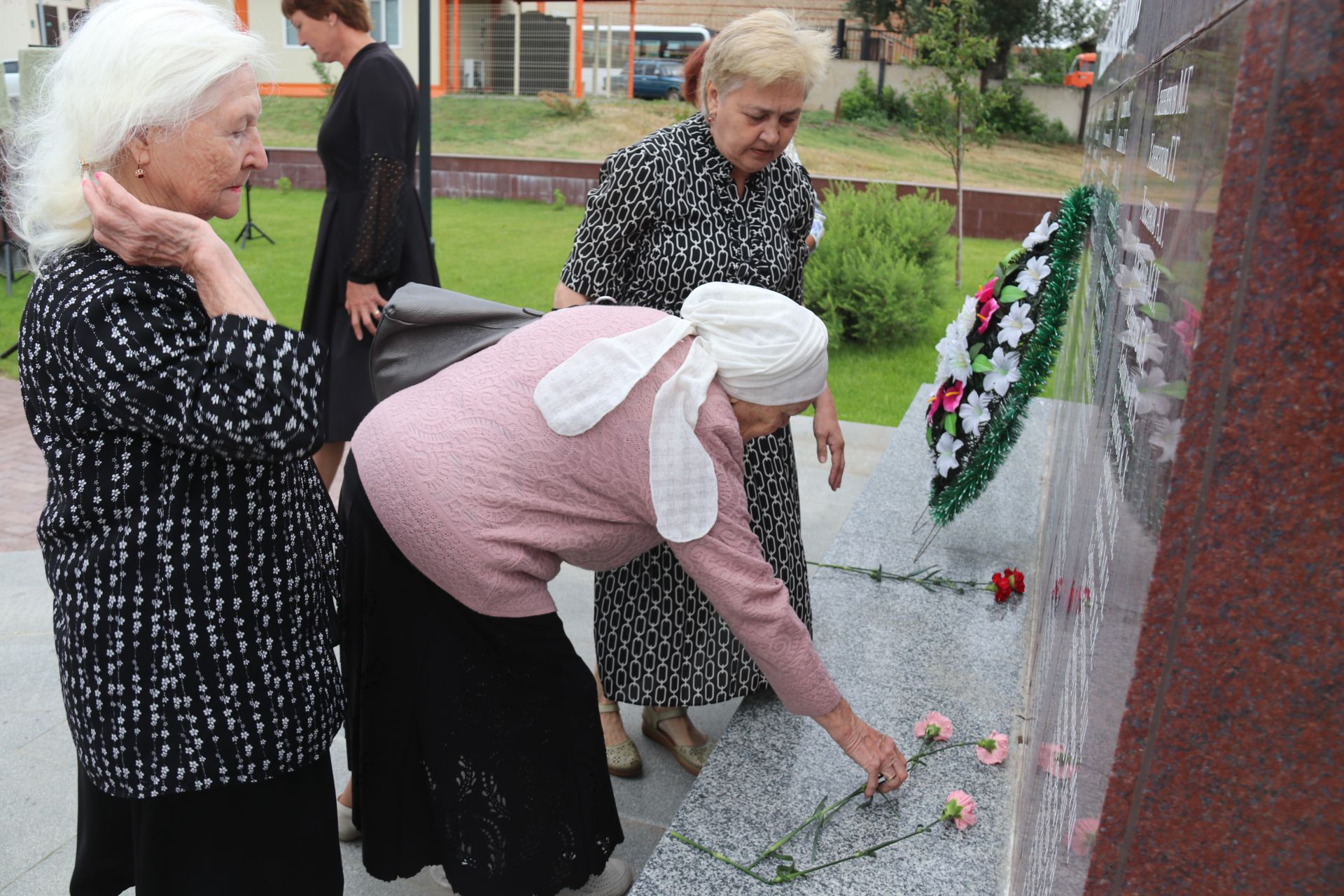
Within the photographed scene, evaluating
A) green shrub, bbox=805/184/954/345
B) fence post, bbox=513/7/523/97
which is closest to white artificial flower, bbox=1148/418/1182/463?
green shrub, bbox=805/184/954/345

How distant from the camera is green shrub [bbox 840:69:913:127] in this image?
27.5 meters

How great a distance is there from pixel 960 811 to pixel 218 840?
1355 millimetres

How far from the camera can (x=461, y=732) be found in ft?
7.18

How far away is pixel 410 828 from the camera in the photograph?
2.28 meters

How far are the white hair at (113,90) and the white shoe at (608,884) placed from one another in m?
1.67

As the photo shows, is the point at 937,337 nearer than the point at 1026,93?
Yes

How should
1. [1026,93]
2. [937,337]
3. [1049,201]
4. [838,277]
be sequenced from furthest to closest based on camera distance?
[1026,93] < [1049,201] < [937,337] < [838,277]

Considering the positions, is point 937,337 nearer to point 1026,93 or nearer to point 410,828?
point 410,828

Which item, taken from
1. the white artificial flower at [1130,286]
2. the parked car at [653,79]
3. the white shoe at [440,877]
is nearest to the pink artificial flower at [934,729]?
the white shoe at [440,877]

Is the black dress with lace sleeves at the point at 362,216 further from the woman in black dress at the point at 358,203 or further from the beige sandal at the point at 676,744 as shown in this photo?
the beige sandal at the point at 676,744

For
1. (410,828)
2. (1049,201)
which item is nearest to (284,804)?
(410,828)

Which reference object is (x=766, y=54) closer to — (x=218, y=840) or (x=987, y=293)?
(x=987, y=293)

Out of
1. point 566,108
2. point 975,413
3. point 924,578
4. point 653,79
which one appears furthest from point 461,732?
point 653,79

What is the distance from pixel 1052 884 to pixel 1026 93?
3013 cm
